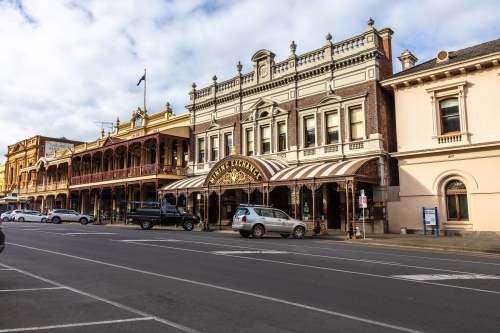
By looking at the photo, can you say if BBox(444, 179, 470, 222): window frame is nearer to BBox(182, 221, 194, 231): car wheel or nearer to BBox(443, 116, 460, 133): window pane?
BBox(443, 116, 460, 133): window pane

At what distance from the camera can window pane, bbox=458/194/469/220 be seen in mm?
21281

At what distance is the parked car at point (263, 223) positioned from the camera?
20.6 meters

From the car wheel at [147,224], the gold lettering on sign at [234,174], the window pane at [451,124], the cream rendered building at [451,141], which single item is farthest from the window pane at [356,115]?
the car wheel at [147,224]

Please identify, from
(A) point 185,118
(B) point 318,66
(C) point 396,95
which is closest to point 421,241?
(C) point 396,95

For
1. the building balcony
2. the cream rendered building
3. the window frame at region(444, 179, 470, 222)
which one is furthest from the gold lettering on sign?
the window frame at region(444, 179, 470, 222)

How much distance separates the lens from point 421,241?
18.0 m

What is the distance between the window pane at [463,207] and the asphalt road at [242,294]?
9.65 meters

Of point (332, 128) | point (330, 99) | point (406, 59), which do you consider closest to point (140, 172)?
point (332, 128)

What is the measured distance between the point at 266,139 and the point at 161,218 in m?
9.14

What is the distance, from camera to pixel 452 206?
21797 millimetres

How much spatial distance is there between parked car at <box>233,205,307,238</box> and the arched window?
7.70 meters

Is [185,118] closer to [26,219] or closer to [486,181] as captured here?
[26,219]

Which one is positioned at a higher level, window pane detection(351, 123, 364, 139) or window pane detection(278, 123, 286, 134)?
window pane detection(278, 123, 286, 134)

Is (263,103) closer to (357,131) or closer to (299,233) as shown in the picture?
(357,131)
